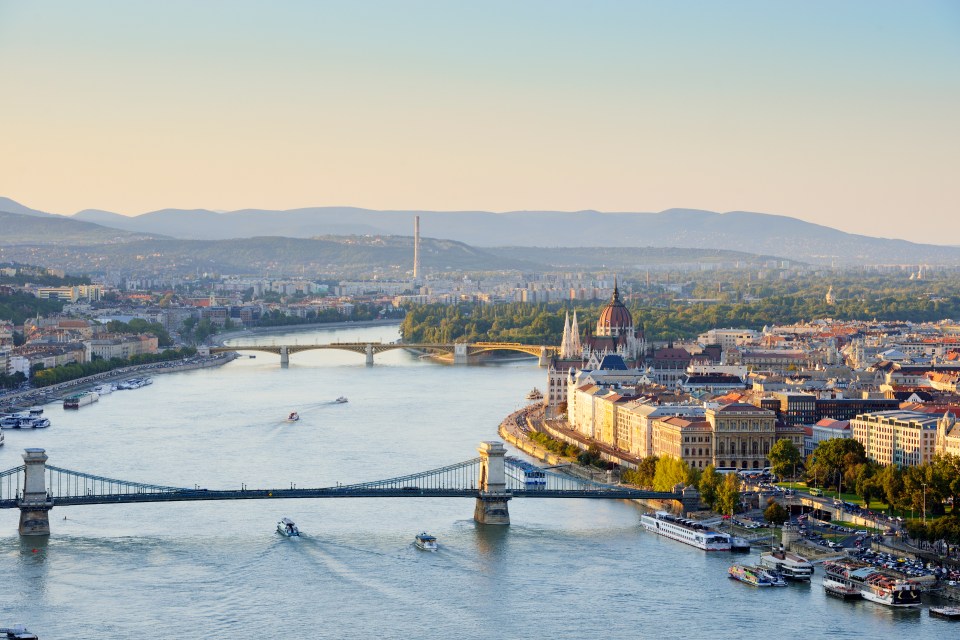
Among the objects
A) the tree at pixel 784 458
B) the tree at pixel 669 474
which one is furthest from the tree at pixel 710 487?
the tree at pixel 784 458

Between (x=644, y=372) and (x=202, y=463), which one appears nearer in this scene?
(x=202, y=463)

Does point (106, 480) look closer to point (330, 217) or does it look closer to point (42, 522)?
point (42, 522)

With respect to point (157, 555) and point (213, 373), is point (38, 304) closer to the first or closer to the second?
point (213, 373)

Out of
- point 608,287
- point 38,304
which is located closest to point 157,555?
point 38,304

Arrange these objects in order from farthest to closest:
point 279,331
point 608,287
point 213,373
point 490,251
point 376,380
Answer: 1. point 490,251
2. point 608,287
3. point 279,331
4. point 213,373
5. point 376,380

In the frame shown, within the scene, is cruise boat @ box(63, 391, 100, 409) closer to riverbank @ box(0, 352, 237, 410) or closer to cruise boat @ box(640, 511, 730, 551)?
riverbank @ box(0, 352, 237, 410)

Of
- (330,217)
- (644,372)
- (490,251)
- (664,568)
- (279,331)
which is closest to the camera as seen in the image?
(664,568)
